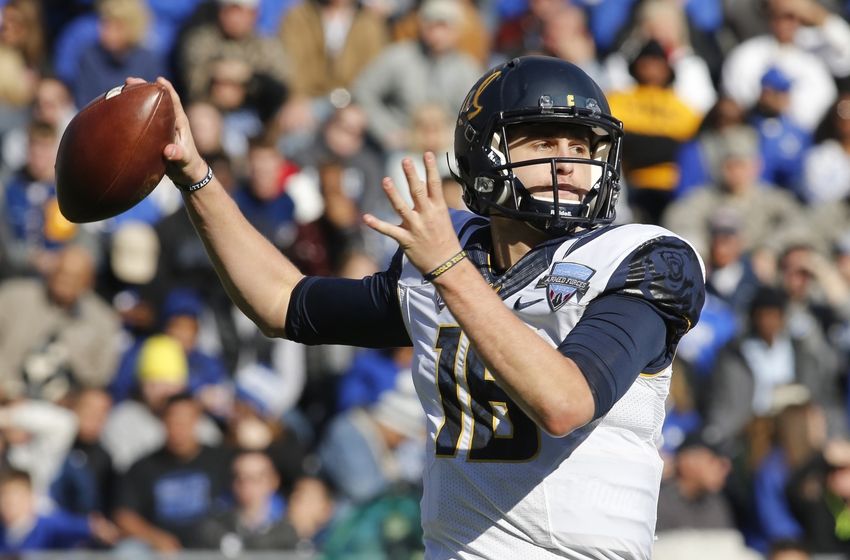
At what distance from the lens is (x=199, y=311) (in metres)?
8.20

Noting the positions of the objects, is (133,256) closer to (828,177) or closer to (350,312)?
(828,177)

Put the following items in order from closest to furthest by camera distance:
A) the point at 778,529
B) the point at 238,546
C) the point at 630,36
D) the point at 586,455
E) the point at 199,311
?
the point at 586,455 < the point at 238,546 < the point at 778,529 < the point at 199,311 < the point at 630,36

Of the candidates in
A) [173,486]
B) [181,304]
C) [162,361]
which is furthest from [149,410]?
[181,304]

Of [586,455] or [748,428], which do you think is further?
[748,428]

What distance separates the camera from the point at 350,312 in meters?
3.64

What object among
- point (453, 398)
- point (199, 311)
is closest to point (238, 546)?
point (199, 311)

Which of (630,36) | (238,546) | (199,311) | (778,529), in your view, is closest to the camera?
(238,546)

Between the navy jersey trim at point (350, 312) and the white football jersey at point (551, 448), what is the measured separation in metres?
0.31

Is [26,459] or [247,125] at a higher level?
[247,125]

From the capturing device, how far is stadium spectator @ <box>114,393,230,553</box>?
7.17m

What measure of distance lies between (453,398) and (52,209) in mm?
5757

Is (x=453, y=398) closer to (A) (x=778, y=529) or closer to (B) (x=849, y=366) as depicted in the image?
(A) (x=778, y=529)

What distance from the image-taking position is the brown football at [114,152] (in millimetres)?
3488

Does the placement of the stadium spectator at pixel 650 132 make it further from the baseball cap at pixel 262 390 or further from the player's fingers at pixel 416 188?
the player's fingers at pixel 416 188
